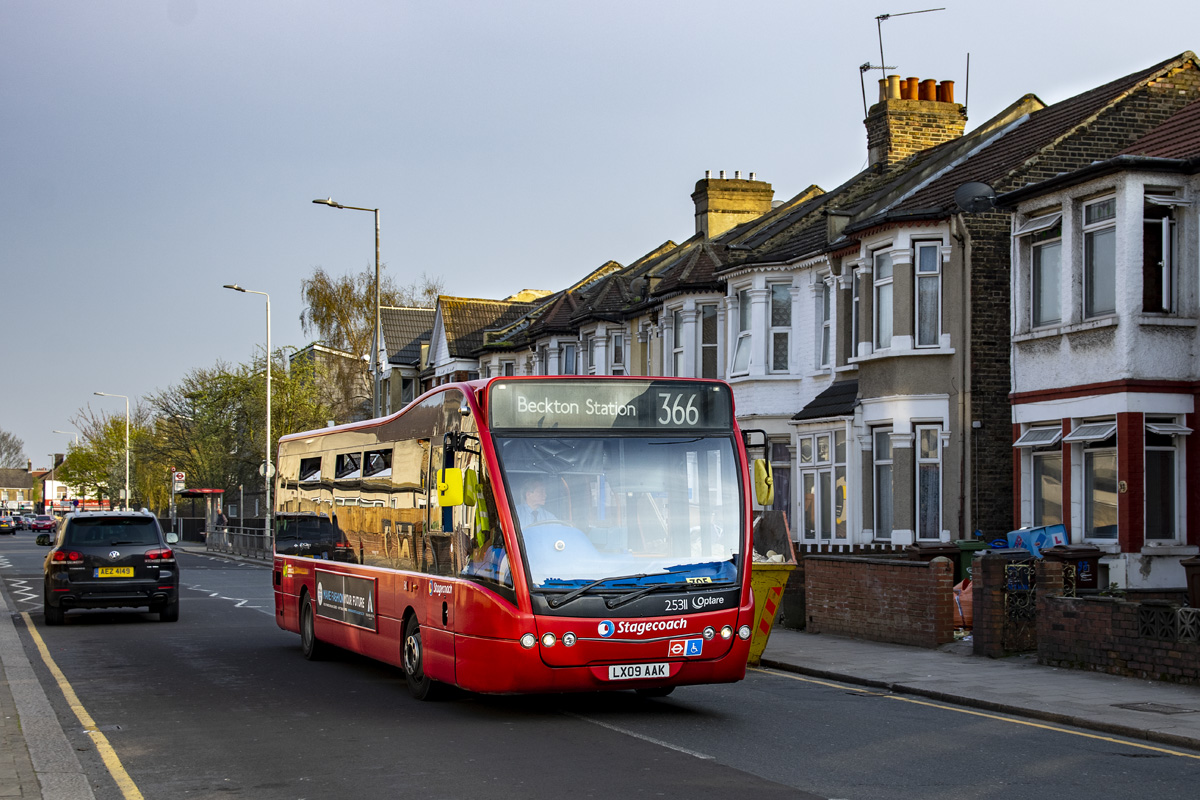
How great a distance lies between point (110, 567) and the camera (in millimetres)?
21281

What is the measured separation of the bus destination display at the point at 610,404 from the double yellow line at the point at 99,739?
390cm

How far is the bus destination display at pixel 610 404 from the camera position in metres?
11.3

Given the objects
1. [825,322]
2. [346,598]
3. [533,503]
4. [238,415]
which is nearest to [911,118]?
[825,322]

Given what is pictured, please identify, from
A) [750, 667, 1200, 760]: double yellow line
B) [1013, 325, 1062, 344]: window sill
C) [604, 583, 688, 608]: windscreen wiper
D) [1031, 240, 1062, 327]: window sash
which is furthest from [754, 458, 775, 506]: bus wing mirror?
[1031, 240, 1062, 327]: window sash

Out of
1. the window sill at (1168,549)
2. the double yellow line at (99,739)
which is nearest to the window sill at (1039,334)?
the window sill at (1168,549)

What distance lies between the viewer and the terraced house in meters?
24.0

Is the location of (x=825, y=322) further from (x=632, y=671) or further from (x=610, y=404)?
(x=632, y=671)

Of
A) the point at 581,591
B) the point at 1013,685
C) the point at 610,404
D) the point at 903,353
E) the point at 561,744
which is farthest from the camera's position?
the point at 903,353

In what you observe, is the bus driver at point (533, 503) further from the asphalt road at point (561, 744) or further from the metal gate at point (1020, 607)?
the metal gate at point (1020, 607)

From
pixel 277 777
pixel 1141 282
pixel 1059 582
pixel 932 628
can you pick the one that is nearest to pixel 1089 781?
pixel 277 777

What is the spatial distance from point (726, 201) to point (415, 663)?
106 ft

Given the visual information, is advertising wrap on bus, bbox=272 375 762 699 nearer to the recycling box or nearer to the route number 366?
the route number 366

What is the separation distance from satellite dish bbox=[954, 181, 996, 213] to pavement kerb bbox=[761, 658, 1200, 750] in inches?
418

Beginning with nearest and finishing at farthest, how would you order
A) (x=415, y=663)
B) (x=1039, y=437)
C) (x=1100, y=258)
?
1. (x=415, y=663)
2. (x=1100, y=258)
3. (x=1039, y=437)
